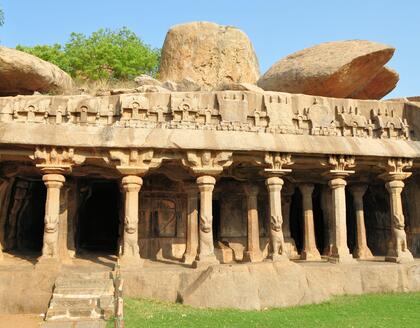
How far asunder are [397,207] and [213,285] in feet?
21.3

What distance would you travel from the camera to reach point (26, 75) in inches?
570

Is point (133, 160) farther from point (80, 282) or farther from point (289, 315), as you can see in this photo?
point (289, 315)

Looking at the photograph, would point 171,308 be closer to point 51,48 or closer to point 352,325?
point 352,325

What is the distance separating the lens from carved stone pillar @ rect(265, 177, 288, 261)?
11266mm

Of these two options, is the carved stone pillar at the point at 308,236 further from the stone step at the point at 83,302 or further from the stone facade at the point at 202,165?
the stone step at the point at 83,302

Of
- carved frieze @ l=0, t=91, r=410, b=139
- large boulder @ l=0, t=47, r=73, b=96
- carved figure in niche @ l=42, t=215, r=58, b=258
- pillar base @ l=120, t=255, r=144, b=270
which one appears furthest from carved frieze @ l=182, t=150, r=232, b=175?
large boulder @ l=0, t=47, r=73, b=96

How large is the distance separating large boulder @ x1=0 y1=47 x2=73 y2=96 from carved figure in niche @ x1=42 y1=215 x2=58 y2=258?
6.29 metres

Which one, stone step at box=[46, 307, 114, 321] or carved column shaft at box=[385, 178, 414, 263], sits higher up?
carved column shaft at box=[385, 178, 414, 263]

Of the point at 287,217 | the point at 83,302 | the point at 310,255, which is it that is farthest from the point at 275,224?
the point at 83,302

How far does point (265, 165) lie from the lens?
A: 455 inches

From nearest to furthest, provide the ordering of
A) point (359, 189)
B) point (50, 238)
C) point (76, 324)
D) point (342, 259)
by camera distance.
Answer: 1. point (76, 324)
2. point (50, 238)
3. point (342, 259)
4. point (359, 189)

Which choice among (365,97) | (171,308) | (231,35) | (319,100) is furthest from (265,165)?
(231,35)

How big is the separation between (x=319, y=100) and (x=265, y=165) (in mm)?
2965

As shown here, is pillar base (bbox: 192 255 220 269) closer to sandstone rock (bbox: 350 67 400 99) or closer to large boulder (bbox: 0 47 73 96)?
large boulder (bbox: 0 47 73 96)
